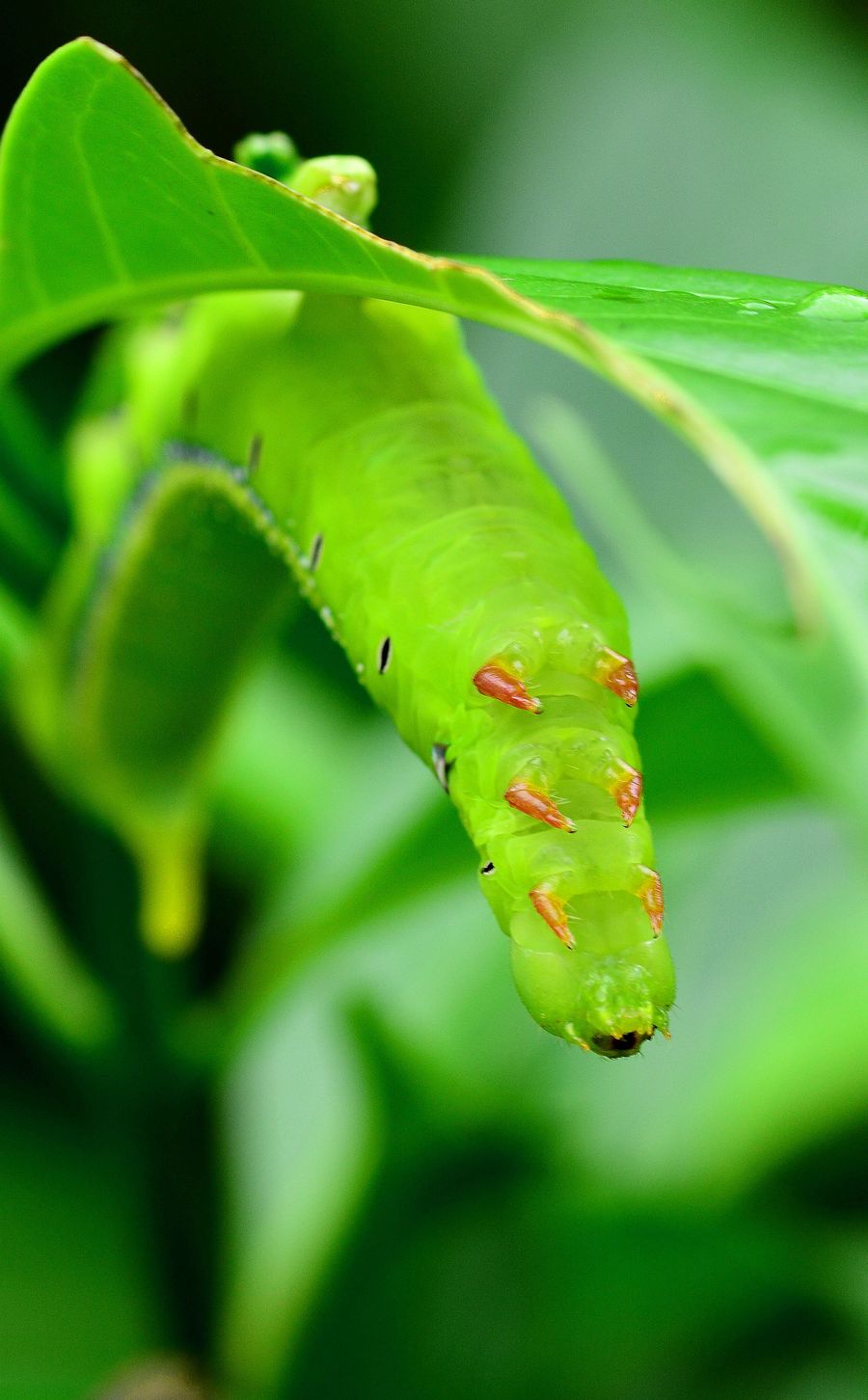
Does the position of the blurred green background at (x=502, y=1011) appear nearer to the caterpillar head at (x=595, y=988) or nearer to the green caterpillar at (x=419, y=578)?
the green caterpillar at (x=419, y=578)

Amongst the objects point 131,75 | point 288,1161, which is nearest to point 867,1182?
point 288,1161

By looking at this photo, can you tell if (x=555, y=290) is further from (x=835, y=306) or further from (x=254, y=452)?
(x=254, y=452)

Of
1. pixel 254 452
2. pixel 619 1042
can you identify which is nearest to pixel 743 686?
pixel 254 452

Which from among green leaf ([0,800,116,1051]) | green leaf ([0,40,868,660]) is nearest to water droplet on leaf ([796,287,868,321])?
green leaf ([0,40,868,660])

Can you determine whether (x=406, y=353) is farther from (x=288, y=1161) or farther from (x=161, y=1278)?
(x=288, y=1161)

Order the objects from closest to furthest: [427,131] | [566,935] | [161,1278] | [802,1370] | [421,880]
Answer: [566,935]
[421,880]
[161,1278]
[802,1370]
[427,131]

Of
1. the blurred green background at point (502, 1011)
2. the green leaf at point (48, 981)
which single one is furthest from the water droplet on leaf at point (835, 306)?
the green leaf at point (48, 981)

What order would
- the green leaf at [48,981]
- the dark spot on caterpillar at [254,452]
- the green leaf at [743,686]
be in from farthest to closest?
the green leaf at [48,981], the green leaf at [743,686], the dark spot on caterpillar at [254,452]
